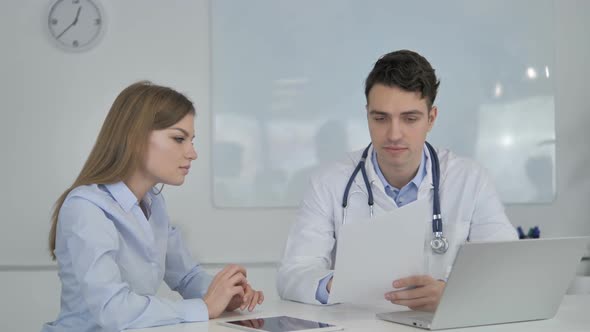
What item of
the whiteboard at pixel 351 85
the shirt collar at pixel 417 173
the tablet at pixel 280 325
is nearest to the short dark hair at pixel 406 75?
the shirt collar at pixel 417 173

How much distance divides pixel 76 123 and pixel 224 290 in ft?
6.66

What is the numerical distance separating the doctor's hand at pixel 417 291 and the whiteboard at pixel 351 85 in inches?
82.1

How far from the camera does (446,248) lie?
214 cm

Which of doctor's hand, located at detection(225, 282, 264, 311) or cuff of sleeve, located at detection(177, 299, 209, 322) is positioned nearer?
cuff of sleeve, located at detection(177, 299, 209, 322)

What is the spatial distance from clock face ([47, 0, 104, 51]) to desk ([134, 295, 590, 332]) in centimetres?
201

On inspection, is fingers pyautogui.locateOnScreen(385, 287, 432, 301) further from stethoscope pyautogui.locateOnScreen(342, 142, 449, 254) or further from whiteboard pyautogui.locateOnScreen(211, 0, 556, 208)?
whiteboard pyautogui.locateOnScreen(211, 0, 556, 208)

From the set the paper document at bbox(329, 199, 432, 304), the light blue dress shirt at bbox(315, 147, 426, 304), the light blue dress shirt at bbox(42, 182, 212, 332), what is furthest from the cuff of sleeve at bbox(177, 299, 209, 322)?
the light blue dress shirt at bbox(315, 147, 426, 304)

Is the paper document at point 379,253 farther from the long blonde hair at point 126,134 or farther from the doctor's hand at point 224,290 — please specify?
the long blonde hair at point 126,134

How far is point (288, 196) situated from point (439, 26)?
3.85 ft

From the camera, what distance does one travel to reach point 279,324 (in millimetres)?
1783

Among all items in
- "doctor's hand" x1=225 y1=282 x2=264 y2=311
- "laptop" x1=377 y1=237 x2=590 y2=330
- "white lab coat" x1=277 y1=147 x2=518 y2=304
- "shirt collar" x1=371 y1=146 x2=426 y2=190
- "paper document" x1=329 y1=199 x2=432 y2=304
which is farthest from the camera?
"shirt collar" x1=371 y1=146 x2=426 y2=190

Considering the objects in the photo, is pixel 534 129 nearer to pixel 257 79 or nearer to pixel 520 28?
pixel 520 28

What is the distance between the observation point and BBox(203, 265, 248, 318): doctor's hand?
1.91 metres

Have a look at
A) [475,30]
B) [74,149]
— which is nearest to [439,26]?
[475,30]
